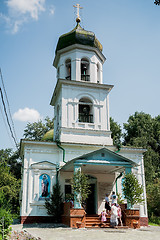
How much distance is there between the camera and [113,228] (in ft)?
41.6

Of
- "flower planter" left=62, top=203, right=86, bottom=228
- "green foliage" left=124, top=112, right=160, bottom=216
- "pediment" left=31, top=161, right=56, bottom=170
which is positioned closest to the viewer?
"flower planter" left=62, top=203, right=86, bottom=228

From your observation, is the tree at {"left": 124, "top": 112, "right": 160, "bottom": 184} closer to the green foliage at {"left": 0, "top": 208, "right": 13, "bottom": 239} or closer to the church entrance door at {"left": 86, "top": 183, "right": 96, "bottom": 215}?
the church entrance door at {"left": 86, "top": 183, "right": 96, "bottom": 215}

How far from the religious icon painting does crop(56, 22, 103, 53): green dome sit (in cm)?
966

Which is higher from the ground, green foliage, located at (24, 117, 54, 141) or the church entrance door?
green foliage, located at (24, 117, 54, 141)

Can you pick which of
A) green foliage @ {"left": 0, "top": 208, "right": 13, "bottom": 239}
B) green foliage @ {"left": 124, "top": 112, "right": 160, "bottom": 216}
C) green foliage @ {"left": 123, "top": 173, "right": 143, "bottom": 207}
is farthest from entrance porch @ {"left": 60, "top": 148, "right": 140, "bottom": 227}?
green foliage @ {"left": 124, "top": 112, "right": 160, "bottom": 216}

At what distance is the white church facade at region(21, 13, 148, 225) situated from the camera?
1553 cm

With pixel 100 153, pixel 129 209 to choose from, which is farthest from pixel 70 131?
pixel 129 209

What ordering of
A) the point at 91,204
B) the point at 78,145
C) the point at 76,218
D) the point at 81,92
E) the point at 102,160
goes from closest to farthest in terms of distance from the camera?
the point at 76,218 → the point at 102,160 → the point at 91,204 → the point at 78,145 → the point at 81,92

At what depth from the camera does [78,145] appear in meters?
17.2


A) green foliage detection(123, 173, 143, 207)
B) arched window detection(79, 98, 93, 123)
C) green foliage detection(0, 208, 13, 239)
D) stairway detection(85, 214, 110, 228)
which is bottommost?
stairway detection(85, 214, 110, 228)

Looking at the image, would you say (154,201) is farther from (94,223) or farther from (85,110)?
(94,223)

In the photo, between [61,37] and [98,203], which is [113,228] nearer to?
[98,203]

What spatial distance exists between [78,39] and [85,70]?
2284mm

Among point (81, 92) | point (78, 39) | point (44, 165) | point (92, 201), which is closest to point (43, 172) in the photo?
point (44, 165)
